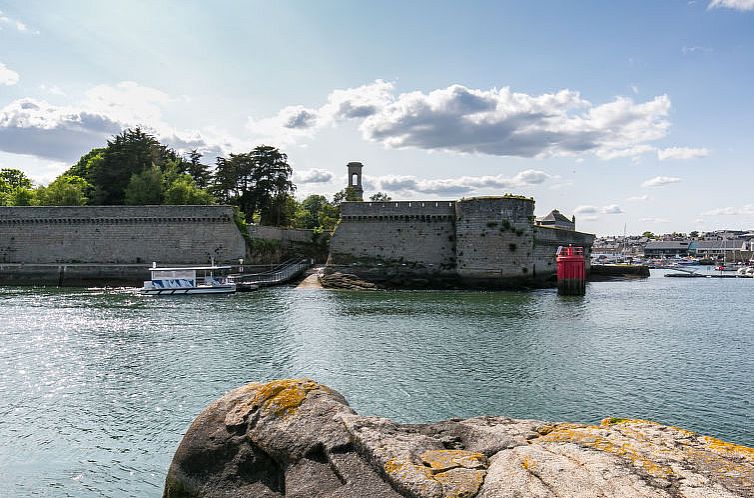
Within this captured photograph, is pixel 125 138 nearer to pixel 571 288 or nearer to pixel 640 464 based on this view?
pixel 571 288

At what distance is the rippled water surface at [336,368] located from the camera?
30.1 ft

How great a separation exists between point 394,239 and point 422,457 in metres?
38.2

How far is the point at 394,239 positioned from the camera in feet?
139

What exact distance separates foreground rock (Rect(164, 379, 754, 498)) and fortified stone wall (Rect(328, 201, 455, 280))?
36.0 m

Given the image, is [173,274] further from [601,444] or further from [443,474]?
[601,444]

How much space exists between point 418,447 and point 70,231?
48.2 meters

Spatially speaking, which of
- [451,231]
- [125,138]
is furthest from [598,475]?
[125,138]

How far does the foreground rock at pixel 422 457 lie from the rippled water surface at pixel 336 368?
3.08 m

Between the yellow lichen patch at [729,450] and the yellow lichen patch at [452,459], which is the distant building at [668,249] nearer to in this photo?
the yellow lichen patch at [729,450]

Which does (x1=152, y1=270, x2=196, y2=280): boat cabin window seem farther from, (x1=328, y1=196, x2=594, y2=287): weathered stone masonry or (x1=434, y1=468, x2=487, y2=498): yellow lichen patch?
(x1=434, y1=468, x2=487, y2=498): yellow lichen patch

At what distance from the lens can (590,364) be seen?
15.4 metres

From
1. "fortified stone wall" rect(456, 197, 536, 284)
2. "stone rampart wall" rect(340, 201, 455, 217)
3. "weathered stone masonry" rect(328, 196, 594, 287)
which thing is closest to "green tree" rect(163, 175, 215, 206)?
"weathered stone masonry" rect(328, 196, 594, 287)

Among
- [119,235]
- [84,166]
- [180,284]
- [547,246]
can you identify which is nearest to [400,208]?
[547,246]

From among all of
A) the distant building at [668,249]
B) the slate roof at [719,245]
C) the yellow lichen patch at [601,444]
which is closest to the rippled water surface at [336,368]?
the yellow lichen patch at [601,444]
